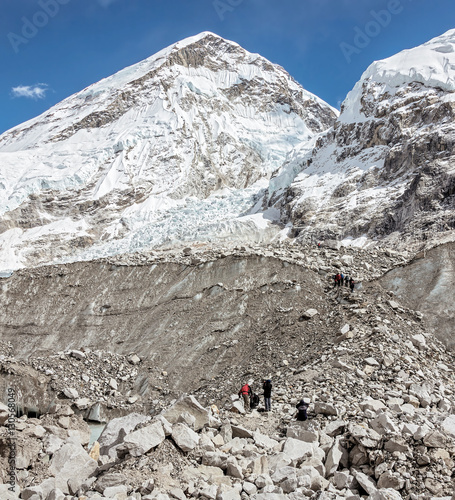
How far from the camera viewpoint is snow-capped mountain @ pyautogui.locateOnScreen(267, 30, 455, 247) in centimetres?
5356

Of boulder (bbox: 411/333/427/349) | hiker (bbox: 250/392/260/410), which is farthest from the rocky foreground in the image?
boulder (bbox: 411/333/427/349)

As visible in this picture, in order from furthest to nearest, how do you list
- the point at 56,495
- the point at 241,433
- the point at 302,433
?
1. the point at 241,433
2. the point at 302,433
3. the point at 56,495

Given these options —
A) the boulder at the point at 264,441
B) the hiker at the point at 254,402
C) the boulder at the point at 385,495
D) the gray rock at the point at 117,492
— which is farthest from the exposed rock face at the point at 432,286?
the gray rock at the point at 117,492

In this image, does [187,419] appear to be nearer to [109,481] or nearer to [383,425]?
[109,481]

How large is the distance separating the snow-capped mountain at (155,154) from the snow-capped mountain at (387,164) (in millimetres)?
12621

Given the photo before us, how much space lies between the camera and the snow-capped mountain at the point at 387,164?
53.6 m

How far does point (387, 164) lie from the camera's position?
227 ft

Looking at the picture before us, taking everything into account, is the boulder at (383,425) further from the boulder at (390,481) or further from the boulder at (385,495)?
the boulder at (385,495)

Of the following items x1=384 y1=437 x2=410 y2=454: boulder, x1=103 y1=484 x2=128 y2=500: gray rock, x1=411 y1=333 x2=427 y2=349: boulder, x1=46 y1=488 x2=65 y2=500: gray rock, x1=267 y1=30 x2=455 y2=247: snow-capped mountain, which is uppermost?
x1=267 y1=30 x2=455 y2=247: snow-capped mountain

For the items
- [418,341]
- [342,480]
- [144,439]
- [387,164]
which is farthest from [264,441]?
[387,164]

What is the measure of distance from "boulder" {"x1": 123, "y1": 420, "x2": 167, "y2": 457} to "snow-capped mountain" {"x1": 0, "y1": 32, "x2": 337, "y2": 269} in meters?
67.1

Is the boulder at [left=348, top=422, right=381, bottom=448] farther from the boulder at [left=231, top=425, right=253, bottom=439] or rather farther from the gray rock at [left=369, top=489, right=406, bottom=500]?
the boulder at [left=231, top=425, right=253, bottom=439]

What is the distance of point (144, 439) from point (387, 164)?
68488mm

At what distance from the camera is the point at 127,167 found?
122938 millimetres
